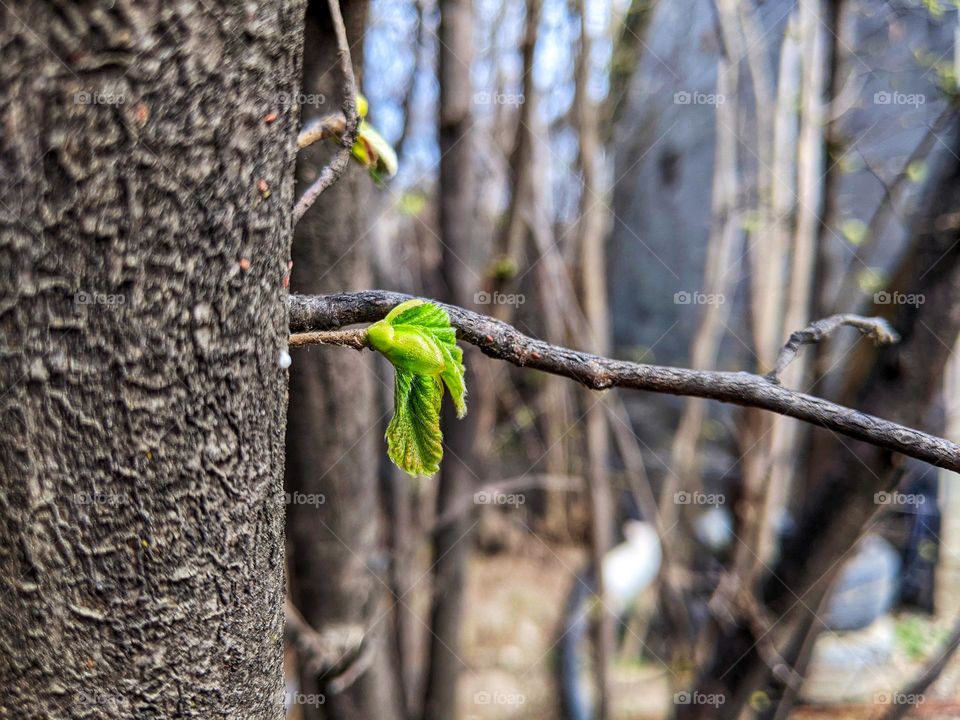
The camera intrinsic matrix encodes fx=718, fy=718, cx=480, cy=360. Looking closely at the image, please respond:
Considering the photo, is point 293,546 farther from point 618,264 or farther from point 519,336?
point 618,264

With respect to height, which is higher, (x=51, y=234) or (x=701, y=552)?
(x=51, y=234)

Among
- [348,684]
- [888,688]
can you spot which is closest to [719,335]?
[888,688]

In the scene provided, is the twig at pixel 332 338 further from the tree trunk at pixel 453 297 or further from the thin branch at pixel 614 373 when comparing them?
the tree trunk at pixel 453 297

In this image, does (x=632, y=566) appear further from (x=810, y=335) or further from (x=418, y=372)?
(x=418, y=372)

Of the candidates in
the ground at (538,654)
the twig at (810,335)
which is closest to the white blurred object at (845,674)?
the ground at (538,654)

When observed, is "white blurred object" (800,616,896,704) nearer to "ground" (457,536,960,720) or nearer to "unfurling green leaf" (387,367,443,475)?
"ground" (457,536,960,720)

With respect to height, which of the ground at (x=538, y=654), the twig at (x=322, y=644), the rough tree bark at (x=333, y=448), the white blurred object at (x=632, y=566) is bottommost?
the ground at (x=538, y=654)

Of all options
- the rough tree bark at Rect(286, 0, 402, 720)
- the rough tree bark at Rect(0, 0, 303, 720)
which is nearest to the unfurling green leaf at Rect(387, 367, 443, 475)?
the rough tree bark at Rect(0, 0, 303, 720)
